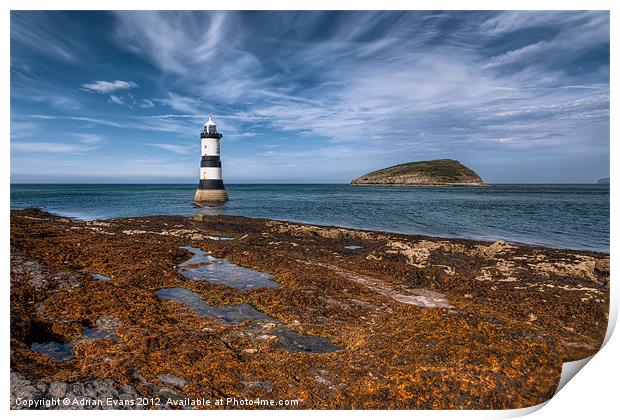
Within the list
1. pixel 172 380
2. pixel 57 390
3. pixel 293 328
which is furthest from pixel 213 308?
pixel 57 390

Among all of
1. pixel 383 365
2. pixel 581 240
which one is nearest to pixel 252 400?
pixel 383 365

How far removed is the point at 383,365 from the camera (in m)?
4.35

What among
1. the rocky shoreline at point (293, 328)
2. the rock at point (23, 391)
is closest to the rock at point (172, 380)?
the rocky shoreline at point (293, 328)

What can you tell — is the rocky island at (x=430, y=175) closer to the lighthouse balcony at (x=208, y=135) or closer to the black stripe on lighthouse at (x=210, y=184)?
the black stripe on lighthouse at (x=210, y=184)

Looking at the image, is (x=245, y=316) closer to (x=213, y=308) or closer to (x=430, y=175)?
(x=213, y=308)

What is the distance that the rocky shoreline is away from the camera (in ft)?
12.9

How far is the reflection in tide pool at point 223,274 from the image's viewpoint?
8.14m

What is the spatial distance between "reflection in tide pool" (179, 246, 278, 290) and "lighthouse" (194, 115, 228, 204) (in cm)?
2723

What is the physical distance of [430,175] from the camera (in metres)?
153

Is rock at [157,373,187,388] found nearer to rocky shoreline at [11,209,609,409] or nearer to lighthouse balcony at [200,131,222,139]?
rocky shoreline at [11,209,609,409]

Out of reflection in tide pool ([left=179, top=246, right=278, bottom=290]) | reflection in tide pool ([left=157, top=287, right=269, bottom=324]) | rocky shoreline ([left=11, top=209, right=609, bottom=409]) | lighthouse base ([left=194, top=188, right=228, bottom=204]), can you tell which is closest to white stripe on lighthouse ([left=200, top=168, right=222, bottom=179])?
lighthouse base ([left=194, top=188, right=228, bottom=204])

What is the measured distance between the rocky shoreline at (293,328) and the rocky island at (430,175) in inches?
5935

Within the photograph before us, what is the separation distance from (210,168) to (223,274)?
1180 inches
